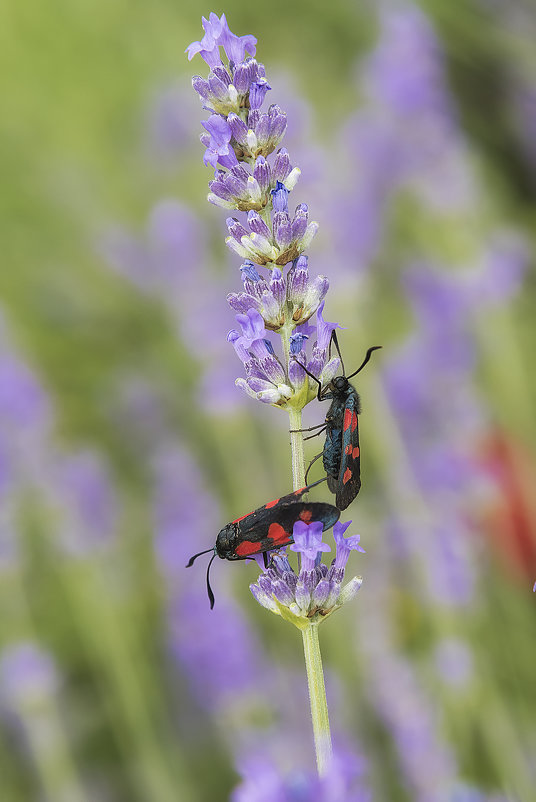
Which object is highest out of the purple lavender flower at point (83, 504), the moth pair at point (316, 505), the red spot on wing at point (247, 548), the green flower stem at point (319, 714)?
the purple lavender flower at point (83, 504)

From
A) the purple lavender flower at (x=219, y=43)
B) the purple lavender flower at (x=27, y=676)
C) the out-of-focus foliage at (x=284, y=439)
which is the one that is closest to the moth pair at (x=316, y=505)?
the purple lavender flower at (x=219, y=43)

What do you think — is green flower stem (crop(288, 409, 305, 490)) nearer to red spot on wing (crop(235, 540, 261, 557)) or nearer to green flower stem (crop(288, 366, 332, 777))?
green flower stem (crop(288, 366, 332, 777))

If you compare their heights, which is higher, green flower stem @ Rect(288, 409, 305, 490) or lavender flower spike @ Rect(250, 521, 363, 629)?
green flower stem @ Rect(288, 409, 305, 490)

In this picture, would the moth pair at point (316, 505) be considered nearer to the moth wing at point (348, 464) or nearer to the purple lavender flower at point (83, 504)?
the moth wing at point (348, 464)

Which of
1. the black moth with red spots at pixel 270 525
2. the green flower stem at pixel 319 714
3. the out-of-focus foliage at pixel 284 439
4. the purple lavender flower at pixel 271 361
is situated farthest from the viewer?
the out-of-focus foliage at pixel 284 439

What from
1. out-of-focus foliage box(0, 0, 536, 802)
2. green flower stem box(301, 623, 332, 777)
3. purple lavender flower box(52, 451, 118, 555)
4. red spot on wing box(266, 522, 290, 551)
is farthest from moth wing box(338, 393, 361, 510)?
purple lavender flower box(52, 451, 118, 555)

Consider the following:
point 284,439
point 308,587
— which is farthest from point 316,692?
point 284,439

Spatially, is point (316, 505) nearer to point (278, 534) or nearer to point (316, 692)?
point (278, 534)
